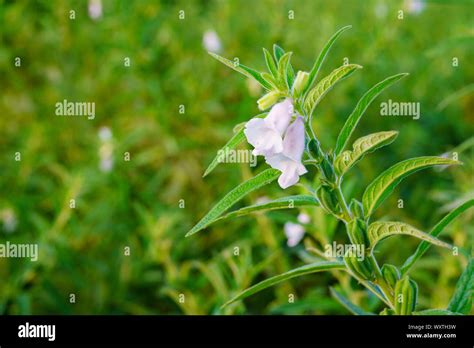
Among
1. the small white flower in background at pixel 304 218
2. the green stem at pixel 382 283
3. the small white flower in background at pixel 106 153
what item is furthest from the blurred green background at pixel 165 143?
the green stem at pixel 382 283

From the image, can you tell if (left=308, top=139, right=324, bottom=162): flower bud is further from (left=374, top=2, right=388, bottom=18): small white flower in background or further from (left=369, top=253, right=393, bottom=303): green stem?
(left=374, top=2, right=388, bottom=18): small white flower in background

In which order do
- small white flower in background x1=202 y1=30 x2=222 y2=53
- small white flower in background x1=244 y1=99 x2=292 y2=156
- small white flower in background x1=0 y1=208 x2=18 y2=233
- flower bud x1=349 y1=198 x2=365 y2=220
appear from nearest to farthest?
small white flower in background x1=244 y1=99 x2=292 y2=156
flower bud x1=349 y1=198 x2=365 y2=220
small white flower in background x1=0 y1=208 x2=18 y2=233
small white flower in background x1=202 y1=30 x2=222 y2=53

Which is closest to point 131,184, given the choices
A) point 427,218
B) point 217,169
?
point 217,169

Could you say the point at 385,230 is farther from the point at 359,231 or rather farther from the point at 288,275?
the point at 288,275

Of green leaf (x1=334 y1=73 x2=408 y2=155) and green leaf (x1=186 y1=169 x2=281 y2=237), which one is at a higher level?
green leaf (x1=334 y1=73 x2=408 y2=155)

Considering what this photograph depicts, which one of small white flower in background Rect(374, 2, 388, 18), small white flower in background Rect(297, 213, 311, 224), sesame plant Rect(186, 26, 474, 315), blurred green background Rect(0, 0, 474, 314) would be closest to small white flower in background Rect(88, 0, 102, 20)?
blurred green background Rect(0, 0, 474, 314)
